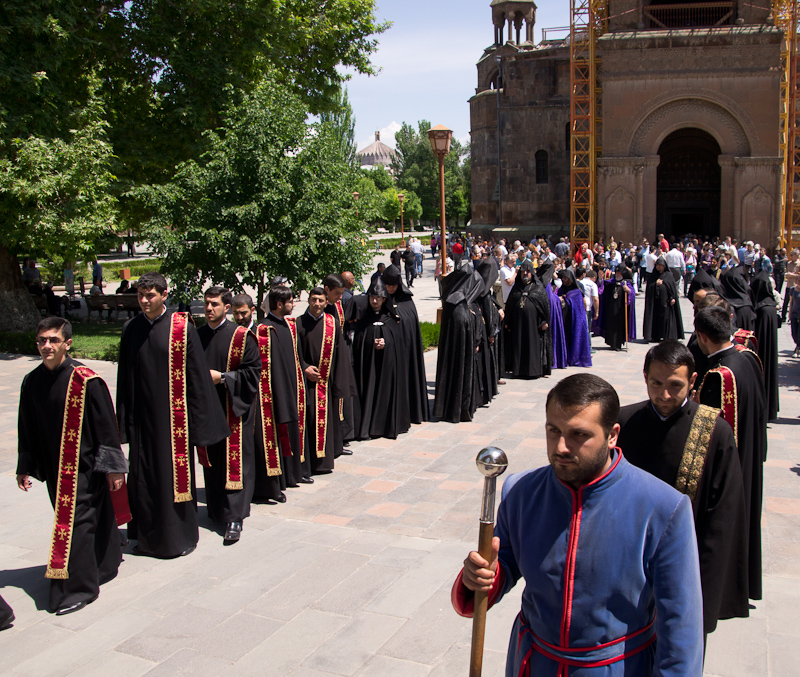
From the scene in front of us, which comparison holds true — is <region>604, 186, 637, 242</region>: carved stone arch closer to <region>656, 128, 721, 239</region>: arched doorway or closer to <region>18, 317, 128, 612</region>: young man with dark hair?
<region>656, 128, 721, 239</region>: arched doorway

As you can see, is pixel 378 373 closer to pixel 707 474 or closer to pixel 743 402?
pixel 743 402

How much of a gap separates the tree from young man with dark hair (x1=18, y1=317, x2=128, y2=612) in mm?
8153

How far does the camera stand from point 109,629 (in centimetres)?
459

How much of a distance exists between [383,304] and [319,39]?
491 inches

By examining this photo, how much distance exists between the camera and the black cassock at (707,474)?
3.15 meters

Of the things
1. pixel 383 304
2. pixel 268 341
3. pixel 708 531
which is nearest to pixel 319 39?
pixel 383 304

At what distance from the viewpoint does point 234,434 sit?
611cm

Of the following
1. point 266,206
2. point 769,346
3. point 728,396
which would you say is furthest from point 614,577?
point 266,206

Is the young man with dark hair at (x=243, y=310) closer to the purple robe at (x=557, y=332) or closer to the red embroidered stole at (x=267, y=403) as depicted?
the red embroidered stole at (x=267, y=403)

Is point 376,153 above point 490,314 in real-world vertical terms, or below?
above

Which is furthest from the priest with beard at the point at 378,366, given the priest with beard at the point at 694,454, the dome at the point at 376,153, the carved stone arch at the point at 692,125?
the dome at the point at 376,153

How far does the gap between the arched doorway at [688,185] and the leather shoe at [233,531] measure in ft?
97.6

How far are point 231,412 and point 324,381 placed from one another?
1.55m

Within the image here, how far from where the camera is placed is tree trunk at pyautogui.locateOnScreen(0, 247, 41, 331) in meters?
16.9
